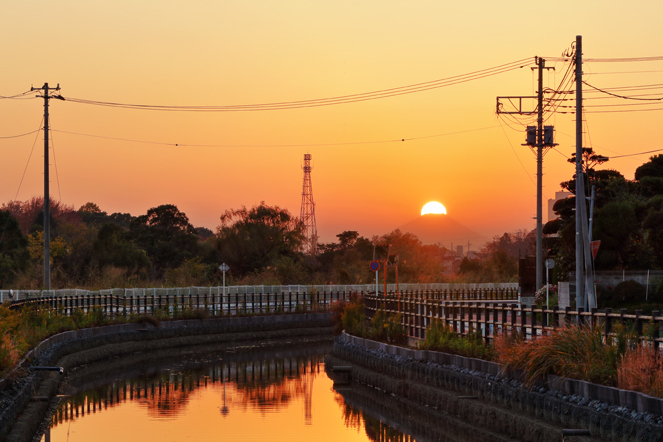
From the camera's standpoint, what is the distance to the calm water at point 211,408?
15.9 meters

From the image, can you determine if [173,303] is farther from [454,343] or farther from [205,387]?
[454,343]

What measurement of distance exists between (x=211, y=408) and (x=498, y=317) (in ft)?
22.9

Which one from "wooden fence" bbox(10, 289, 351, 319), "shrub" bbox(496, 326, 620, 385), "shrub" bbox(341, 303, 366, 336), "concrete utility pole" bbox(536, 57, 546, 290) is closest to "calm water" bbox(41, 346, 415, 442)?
"shrub" bbox(341, 303, 366, 336)

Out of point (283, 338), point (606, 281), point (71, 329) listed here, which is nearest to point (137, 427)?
point (71, 329)

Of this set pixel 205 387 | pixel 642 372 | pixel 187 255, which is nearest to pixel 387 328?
pixel 205 387

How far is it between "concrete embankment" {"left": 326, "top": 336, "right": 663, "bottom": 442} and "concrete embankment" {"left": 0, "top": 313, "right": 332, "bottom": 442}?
8.34 metres

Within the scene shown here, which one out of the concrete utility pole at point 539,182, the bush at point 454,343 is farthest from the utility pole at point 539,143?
the bush at point 454,343

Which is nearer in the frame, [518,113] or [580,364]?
[580,364]

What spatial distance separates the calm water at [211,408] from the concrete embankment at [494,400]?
1204 mm

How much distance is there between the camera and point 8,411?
14.0m

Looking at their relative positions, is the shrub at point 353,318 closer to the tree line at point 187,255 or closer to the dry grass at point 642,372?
the dry grass at point 642,372

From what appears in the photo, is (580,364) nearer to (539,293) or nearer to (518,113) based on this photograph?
(539,293)

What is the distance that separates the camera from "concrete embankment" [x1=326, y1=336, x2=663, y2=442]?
11281mm

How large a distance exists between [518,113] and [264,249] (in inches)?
1344
